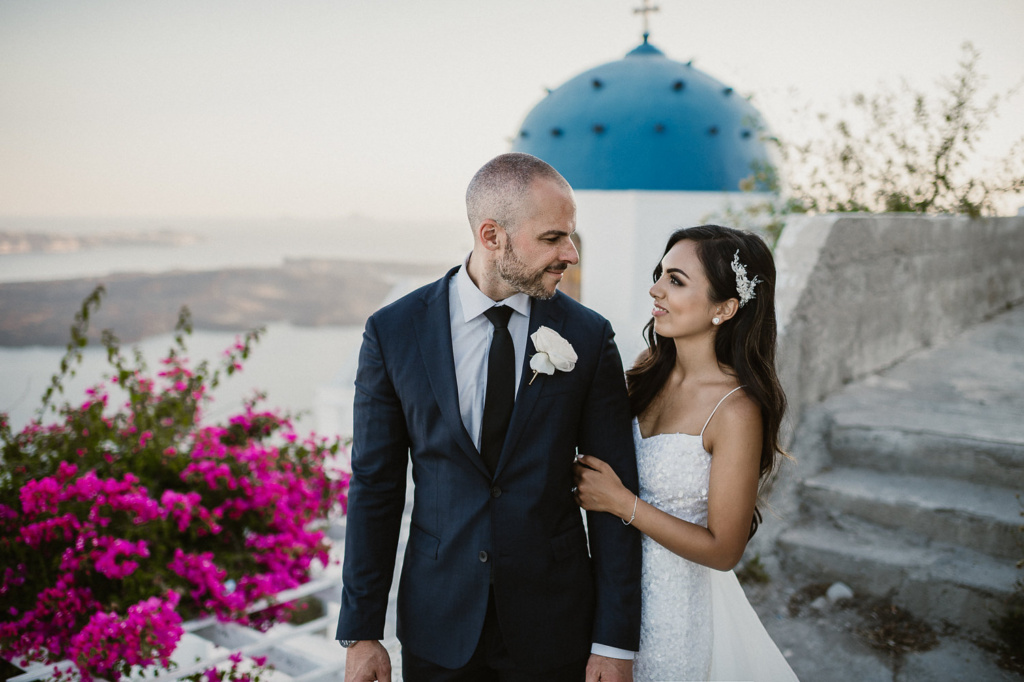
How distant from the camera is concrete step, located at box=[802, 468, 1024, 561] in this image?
3.53m

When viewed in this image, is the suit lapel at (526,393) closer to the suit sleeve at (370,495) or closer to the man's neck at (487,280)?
the man's neck at (487,280)

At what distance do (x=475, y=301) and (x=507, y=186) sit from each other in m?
0.34

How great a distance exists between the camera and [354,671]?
6.23ft

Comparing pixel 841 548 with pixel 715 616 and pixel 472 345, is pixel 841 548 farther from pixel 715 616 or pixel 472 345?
pixel 472 345

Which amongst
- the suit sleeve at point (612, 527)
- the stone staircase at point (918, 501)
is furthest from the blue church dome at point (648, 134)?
the suit sleeve at point (612, 527)

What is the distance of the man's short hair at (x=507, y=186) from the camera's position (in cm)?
191

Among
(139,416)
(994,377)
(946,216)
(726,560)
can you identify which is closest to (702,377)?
(726,560)

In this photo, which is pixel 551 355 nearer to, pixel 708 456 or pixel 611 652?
pixel 708 456

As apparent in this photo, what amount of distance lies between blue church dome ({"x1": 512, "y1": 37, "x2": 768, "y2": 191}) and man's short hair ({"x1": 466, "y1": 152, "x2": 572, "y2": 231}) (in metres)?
13.0

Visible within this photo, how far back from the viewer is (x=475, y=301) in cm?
198

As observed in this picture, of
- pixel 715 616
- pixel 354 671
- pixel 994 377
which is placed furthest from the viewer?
pixel 994 377

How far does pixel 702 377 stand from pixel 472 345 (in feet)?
2.79

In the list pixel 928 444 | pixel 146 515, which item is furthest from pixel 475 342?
pixel 928 444

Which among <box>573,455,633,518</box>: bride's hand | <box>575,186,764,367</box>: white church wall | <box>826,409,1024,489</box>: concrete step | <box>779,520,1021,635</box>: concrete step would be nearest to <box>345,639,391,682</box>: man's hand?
<box>573,455,633,518</box>: bride's hand
